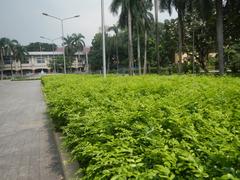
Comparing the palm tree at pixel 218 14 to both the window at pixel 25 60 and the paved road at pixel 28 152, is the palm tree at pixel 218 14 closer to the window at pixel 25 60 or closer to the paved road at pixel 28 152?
the paved road at pixel 28 152

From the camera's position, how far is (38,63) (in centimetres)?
12900

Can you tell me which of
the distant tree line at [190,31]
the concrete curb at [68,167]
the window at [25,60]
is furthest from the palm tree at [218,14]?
the window at [25,60]

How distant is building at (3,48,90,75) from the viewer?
4689 inches

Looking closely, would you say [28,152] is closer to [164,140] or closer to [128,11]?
[164,140]

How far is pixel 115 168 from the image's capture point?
2.87 m

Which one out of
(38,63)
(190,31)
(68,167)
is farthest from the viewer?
(38,63)

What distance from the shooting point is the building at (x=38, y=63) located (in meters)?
119

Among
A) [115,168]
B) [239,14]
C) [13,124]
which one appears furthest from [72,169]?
[239,14]

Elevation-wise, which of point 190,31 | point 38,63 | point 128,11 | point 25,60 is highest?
point 128,11

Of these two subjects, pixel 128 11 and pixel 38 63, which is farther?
pixel 38 63

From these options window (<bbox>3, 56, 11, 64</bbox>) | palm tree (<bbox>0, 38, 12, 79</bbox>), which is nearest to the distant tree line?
palm tree (<bbox>0, 38, 12, 79</bbox>)

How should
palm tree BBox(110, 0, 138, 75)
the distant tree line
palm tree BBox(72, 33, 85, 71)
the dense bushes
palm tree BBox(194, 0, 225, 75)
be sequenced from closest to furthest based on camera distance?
the dense bushes
palm tree BBox(194, 0, 225, 75)
the distant tree line
palm tree BBox(110, 0, 138, 75)
palm tree BBox(72, 33, 85, 71)

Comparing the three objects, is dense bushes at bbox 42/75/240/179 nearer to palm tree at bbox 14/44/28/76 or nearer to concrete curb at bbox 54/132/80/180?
concrete curb at bbox 54/132/80/180

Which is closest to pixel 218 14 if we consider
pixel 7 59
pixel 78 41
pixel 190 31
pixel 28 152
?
pixel 190 31
